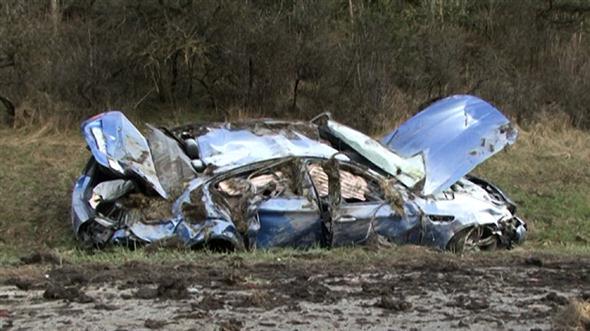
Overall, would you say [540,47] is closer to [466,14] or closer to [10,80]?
[466,14]

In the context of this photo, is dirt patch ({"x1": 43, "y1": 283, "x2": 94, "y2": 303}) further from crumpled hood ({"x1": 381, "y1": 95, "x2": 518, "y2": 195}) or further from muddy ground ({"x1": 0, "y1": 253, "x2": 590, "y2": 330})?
crumpled hood ({"x1": 381, "y1": 95, "x2": 518, "y2": 195})

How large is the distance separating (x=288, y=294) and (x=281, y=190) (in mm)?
3049

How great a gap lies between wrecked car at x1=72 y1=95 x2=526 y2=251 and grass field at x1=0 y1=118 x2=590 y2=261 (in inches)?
29.1

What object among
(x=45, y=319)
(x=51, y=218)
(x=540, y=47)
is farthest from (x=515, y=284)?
(x=540, y=47)

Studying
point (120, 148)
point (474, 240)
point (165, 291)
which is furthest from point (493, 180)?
point (165, 291)

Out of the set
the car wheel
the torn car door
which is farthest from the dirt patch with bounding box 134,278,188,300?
the car wheel

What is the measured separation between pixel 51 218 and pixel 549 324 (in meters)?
7.30

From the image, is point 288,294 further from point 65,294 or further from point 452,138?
point 452,138

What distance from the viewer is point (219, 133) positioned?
30.4 ft

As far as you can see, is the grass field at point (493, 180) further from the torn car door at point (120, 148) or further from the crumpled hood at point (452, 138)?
the crumpled hood at point (452, 138)

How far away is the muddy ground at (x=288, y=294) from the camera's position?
15.7 ft

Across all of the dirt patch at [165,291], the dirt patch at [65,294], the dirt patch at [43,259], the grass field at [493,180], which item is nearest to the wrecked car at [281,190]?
the grass field at [493,180]

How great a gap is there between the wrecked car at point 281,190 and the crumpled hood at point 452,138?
0.06ft

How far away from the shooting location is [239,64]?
15938 mm
